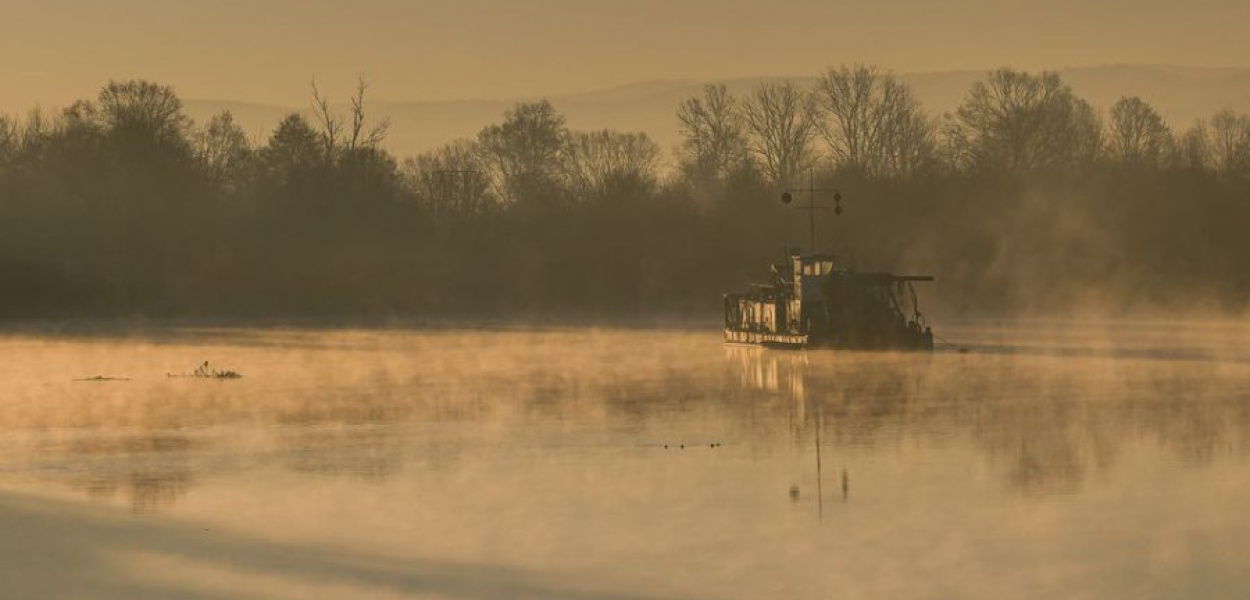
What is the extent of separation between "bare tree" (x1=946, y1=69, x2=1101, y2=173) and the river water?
64.8 metres

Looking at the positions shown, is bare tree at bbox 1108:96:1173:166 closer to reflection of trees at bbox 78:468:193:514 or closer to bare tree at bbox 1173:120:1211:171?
bare tree at bbox 1173:120:1211:171

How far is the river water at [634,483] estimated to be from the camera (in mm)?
23609

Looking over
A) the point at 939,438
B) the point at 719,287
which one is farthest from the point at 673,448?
the point at 719,287

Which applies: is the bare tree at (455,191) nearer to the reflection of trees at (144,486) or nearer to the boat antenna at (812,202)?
the boat antenna at (812,202)

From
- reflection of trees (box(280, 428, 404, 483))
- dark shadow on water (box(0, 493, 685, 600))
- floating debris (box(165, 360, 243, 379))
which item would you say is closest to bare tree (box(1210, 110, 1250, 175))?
floating debris (box(165, 360, 243, 379))

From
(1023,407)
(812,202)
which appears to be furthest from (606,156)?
(1023,407)

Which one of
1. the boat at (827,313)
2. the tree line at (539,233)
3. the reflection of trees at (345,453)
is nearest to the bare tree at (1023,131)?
the tree line at (539,233)

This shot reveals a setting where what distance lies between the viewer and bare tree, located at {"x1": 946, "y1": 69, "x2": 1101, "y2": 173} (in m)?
123

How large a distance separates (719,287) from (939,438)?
7560 cm

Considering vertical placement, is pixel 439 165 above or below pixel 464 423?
above

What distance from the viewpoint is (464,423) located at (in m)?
42.6

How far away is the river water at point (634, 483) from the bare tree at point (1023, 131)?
6482cm

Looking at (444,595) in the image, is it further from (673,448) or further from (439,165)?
(439,165)

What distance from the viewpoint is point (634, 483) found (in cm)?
3153
